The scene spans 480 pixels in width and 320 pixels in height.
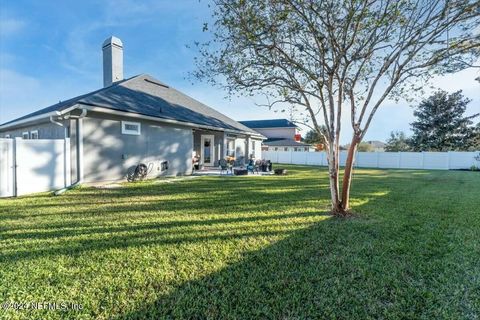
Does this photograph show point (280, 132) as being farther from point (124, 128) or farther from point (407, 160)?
point (124, 128)

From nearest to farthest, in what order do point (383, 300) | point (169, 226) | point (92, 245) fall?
point (383, 300)
point (92, 245)
point (169, 226)

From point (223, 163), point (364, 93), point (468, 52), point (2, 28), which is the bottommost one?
point (223, 163)

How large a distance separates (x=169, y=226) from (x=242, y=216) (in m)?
1.62

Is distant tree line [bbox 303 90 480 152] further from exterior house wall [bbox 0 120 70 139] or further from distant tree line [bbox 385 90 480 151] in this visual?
exterior house wall [bbox 0 120 70 139]

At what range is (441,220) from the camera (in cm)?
526

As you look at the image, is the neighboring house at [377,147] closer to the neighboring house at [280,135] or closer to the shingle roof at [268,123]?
the neighboring house at [280,135]

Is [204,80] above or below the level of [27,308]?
above

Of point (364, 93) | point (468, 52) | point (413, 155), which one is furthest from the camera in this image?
point (413, 155)

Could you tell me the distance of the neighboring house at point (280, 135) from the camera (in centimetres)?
3375

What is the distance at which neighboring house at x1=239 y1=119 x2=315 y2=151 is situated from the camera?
33.8 metres

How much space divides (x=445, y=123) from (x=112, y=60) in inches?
1351

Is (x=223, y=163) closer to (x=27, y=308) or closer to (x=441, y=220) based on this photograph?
(x=441, y=220)

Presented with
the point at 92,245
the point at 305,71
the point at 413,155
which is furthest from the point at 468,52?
the point at 413,155

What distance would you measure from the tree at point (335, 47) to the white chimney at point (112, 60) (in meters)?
11.1
